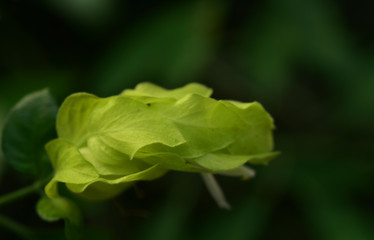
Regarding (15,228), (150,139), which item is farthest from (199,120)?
(15,228)

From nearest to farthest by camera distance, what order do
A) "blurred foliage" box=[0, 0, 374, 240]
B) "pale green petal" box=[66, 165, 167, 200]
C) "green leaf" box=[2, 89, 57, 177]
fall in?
"pale green petal" box=[66, 165, 167, 200] → "green leaf" box=[2, 89, 57, 177] → "blurred foliage" box=[0, 0, 374, 240]

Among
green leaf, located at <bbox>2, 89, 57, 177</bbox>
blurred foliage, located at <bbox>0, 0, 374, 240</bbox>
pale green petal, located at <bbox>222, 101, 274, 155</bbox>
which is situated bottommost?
blurred foliage, located at <bbox>0, 0, 374, 240</bbox>

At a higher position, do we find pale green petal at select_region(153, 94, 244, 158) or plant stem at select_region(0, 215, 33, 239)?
pale green petal at select_region(153, 94, 244, 158)

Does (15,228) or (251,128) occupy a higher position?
(251,128)

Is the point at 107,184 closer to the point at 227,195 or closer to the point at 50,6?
the point at 50,6

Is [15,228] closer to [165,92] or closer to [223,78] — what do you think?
[165,92]

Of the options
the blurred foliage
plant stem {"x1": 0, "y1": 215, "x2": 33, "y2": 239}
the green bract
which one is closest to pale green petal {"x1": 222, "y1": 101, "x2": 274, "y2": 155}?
the green bract

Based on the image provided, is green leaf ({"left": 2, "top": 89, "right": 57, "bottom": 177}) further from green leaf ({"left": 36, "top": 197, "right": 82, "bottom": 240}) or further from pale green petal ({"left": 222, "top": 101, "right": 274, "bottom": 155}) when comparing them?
pale green petal ({"left": 222, "top": 101, "right": 274, "bottom": 155})
